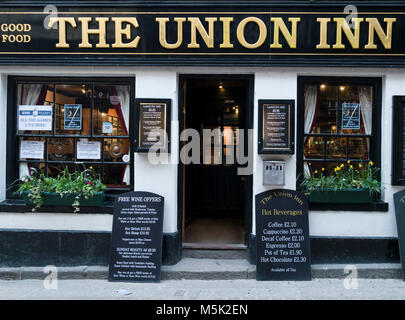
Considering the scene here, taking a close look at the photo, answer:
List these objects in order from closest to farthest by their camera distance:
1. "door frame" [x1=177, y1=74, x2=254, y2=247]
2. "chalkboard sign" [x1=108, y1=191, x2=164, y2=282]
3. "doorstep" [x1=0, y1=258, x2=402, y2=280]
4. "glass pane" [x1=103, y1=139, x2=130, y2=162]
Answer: "chalkboard sign" [x1=108, y1=191, x2=164, y2=282]
"doorstep" [x1=0, y1=258, x2=402, y2=280]
"door frame" [x1=177, y1=74, x2=254, y2=247]
"glass pane" [x1=103, y1=139, x2=130, y2=162]

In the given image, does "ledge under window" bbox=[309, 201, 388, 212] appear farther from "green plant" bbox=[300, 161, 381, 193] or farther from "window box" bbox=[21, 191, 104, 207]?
"window box" bbox=[21, 191, 104, 207]

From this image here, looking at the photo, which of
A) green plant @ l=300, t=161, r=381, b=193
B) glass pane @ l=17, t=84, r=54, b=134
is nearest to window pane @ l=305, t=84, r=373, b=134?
green plant @ l=300, t=161, r=381, b=193

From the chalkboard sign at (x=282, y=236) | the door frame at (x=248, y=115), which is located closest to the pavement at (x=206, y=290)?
the chalkboard sign at (x=282, y=236)

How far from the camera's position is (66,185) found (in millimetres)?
5617

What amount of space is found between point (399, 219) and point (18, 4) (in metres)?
6.56

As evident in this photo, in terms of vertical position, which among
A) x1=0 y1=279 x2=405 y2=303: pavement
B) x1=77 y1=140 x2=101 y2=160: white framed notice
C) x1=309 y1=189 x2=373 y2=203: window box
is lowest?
x1=0 y1=279 x2=405 y2=303: pavement

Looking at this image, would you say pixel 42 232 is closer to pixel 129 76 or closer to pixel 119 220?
pixel 119 220

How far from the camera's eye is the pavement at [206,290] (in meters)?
4.75

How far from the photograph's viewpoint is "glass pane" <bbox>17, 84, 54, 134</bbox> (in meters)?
5.92

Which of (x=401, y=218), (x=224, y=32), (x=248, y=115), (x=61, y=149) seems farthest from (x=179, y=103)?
(x=401, y=218)

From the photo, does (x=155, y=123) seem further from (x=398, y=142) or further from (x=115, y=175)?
(x=398, y=142)

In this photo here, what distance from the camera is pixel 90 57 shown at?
18.3ft

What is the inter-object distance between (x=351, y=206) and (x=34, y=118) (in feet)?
17.0
